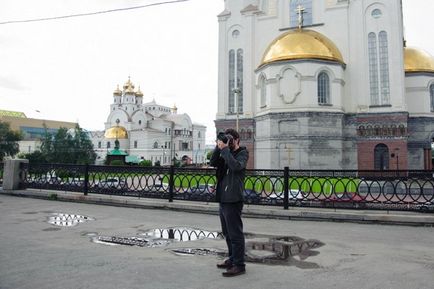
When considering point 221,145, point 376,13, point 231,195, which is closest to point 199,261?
point 231,195

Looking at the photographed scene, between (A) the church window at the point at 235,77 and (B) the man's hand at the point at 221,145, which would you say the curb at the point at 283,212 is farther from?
(A) the church window at the point at 235,77

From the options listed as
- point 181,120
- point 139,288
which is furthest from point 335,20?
point 181,120

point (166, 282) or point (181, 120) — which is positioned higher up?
point (181, 120)

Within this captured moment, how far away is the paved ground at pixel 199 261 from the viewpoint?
3.97 m

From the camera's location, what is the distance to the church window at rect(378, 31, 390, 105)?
30.5m

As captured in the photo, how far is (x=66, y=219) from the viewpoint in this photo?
8.15 m

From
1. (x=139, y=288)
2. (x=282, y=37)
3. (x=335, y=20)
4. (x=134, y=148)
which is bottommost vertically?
(x=139, y=288)

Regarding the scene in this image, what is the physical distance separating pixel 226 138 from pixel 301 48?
87.6ft

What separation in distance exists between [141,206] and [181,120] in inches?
2821

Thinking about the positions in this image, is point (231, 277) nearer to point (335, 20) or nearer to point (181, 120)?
point (335, 20)

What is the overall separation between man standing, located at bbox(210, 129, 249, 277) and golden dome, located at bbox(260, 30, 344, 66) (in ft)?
85.1

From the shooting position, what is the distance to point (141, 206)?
391 inches

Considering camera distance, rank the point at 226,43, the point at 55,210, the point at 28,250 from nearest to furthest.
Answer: the point at 28,250 → the point at 55,210 → the point at 226,43

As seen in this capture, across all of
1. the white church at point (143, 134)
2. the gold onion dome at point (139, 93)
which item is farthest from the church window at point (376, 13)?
the gold onion dome at point (139, 93)
